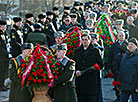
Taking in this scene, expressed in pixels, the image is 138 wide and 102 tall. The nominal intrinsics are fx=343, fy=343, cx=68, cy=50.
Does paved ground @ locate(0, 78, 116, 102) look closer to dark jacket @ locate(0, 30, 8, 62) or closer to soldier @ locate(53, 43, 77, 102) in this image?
dark jacket @ locate(0, 30, 8, 62)

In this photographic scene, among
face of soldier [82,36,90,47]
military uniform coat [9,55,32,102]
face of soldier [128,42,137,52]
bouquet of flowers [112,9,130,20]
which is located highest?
bouquet of flowers [112,9,130,20]

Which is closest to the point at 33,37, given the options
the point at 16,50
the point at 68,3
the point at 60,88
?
the point at 16,50

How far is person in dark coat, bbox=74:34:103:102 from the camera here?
23.8ft

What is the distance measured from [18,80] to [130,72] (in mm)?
2318

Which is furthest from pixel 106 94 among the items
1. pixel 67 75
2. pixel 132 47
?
pixel 67 75

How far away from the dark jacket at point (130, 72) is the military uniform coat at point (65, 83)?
1.17 m

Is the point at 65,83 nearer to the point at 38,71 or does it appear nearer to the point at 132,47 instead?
the point at 38,71

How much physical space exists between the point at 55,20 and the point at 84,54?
658cm

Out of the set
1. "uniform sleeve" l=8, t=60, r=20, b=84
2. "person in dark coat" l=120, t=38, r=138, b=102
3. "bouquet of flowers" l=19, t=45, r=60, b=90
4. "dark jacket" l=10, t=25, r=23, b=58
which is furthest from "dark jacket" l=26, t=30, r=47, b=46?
"bouquet of flowers" l=19, t=45, r=60, b=90

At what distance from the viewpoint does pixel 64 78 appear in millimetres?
6391

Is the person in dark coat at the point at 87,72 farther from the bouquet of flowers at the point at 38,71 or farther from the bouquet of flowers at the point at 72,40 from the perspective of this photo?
the bouquet of flowers at the point at 38,71

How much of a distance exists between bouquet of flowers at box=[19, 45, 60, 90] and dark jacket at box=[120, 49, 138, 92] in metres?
1.62

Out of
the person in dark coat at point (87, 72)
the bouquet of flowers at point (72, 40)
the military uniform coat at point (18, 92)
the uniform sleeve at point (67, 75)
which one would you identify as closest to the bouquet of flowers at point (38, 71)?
the uniform sleeve at point (67, 75)

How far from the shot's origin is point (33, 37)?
9742 millimetres
